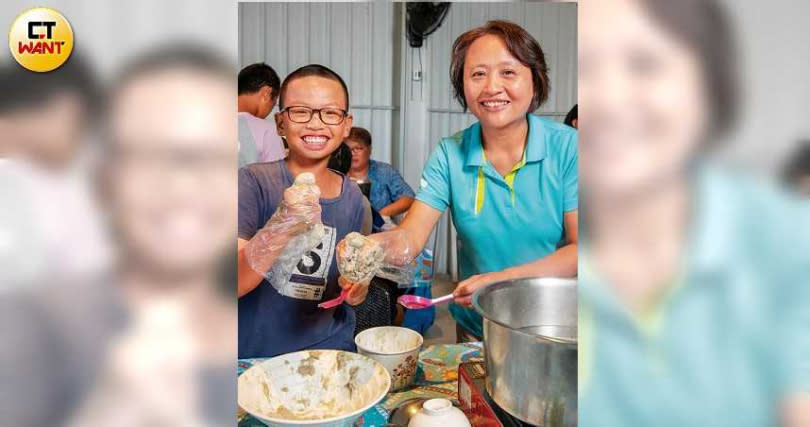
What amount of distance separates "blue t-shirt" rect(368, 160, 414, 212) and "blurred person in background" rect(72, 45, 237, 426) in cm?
35

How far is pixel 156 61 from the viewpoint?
1137 mm

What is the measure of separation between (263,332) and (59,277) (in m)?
0.45

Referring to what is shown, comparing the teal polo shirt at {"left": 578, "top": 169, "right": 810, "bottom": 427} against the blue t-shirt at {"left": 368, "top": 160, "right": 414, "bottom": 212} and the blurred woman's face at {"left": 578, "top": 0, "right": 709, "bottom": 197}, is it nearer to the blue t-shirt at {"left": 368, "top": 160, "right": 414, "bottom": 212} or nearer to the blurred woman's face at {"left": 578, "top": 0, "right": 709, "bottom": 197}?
the blurred woman's face at {"left": 578, "top": 0, "right": 709, "bottom": 197}

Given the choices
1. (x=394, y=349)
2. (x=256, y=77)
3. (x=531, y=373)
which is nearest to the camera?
(x=531, y=373)

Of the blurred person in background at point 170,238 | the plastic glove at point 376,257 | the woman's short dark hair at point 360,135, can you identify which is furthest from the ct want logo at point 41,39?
the plastic glove at point 376,257

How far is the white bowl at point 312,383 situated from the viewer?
1.28 m

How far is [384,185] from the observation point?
1.37 m

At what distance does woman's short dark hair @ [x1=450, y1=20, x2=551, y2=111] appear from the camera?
51.2 inches

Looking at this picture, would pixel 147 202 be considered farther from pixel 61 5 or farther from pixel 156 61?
pixel 61 5

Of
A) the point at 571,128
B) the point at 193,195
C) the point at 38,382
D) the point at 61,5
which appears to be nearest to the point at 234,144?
the point at 193,195

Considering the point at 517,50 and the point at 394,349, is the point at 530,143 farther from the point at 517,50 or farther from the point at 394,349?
the point at 394,349

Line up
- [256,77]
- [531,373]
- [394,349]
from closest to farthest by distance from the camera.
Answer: [531,373], [256,77], [394,349]

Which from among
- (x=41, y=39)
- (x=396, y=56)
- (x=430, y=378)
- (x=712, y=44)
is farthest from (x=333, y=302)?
(x=712, y=44)

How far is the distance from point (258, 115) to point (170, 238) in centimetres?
34
